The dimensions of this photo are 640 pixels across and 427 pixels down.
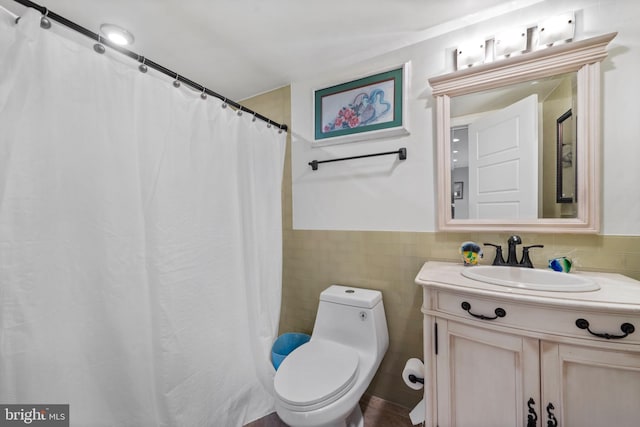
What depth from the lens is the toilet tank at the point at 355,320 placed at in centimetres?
135

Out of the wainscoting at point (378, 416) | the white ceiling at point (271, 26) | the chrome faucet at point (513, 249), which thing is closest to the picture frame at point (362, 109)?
the white ceiling at point (271, 26)

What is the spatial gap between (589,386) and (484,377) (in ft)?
0.94

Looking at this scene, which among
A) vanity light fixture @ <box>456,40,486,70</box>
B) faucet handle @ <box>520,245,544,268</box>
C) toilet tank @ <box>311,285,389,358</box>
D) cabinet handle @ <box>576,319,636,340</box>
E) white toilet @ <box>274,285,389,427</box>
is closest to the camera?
cabinet handle @ <box>576,319,636,340</box>

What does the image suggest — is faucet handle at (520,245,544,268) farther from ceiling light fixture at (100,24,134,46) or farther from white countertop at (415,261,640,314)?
ceiling light fixture at (100,24,134,46)

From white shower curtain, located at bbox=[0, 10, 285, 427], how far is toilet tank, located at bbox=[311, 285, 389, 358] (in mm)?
446

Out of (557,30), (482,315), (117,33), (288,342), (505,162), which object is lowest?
(288,342)

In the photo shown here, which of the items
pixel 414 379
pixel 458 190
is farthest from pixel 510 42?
pixel 414 379

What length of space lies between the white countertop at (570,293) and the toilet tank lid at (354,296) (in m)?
0.39

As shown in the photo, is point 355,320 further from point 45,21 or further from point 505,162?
point 45,21

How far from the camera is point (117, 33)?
1353 millimetres

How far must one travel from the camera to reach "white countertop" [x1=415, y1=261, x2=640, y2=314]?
0.76 meters

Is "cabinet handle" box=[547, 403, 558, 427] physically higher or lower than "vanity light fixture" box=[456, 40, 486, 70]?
lower

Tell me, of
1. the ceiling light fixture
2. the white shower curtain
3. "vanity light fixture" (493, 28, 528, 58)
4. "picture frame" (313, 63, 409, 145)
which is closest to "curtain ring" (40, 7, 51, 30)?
the white shower curtain

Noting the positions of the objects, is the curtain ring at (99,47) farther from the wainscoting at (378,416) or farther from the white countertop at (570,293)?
the wainscoting at (378,416)
